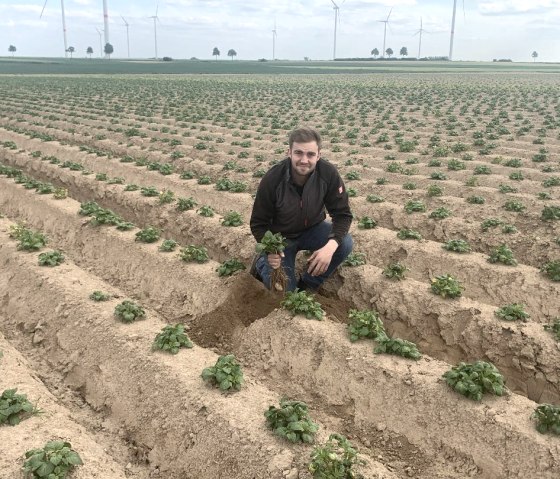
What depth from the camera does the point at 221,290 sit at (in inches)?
340

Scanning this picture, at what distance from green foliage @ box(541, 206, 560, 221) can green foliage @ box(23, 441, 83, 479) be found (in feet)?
35.3

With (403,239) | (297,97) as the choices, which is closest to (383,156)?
(403,239)

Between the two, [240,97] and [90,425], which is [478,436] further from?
[240,97]

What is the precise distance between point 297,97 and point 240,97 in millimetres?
5589

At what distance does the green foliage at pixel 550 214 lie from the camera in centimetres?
1148

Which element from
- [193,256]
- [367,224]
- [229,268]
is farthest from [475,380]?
[367,224]

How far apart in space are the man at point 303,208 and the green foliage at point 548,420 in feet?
11.1

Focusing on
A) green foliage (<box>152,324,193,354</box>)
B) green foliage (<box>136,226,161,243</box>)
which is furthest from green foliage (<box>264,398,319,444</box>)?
green foliage (<box>136,226,161,243</box>)

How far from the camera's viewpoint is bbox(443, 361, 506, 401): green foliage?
18.8 feet

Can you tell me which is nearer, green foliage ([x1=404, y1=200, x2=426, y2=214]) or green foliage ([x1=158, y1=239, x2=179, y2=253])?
green foliage ([x1=158, y1=239, x2=179, y2=253])

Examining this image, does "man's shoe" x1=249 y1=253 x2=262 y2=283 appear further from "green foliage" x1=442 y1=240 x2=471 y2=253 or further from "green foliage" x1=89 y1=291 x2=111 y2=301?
"green foliage" x1=442 y1=240 x2=471 y2=253

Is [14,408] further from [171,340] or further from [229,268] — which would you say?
[229,268]

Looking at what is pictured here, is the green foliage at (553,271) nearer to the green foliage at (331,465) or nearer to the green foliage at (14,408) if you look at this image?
the green foliage at (331,465)

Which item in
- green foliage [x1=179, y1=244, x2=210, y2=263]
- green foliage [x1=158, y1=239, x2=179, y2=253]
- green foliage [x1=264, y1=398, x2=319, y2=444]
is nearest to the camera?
green foliage [x1=264, y1=398, x2=319, y2=444]
